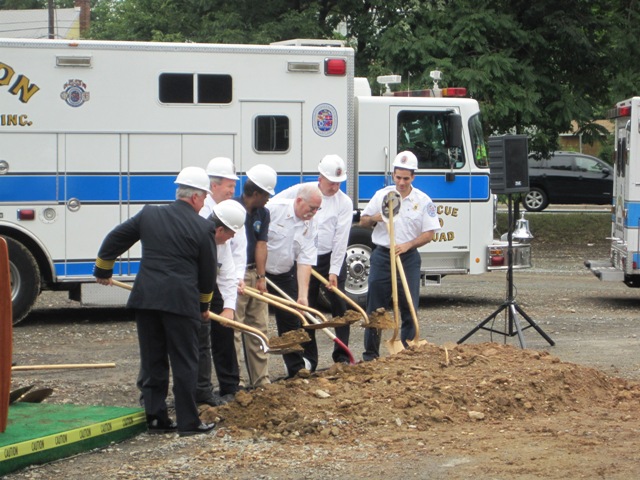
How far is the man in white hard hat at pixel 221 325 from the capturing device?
8547mm

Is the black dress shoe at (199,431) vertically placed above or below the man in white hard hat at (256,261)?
below

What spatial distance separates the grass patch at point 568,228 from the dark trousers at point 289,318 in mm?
16119

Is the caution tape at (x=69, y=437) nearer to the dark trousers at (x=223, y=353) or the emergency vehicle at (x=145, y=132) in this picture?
the dark trousers at (x=223, y=353)

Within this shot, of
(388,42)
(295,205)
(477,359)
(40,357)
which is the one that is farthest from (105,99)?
(388,42)

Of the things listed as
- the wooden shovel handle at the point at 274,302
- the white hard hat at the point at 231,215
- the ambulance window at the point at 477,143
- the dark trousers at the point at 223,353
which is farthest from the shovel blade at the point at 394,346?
the ambulance window at the point at 477,143

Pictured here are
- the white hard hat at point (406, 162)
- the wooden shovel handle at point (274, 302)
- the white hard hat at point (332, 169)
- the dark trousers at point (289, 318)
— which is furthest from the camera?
the white hard hat at point (406, 162)

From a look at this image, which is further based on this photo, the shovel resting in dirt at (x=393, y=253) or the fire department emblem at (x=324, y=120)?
the fire department emblem at (x=324, y=120)

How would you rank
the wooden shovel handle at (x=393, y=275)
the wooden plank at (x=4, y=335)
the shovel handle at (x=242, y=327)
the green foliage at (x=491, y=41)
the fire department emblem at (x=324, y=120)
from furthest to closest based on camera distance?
1. the green foliage at (x=491, y=41)
2. the fire department emblem at (x=324, y=120)
3. the wooden shovel handle at (x=393, y=275)
4. the shovel handle at (x=242, y=327)
5. the wooden plank at (x=4, y=335)

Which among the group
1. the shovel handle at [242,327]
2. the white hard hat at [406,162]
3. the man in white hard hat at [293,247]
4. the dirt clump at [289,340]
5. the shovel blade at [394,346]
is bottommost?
the shovel blade at [394,346]

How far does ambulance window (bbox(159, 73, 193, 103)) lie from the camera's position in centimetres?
1382

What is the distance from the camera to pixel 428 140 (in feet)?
49.9

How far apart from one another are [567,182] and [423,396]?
24.8 m

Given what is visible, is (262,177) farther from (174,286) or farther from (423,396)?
(423,396)

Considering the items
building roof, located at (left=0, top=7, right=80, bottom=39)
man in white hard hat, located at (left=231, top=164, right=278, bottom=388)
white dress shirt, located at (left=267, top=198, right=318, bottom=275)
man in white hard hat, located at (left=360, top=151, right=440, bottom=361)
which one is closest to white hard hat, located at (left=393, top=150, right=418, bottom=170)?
man in white hard hat, located at (left=360, top=151, right=440, bottom=361)
